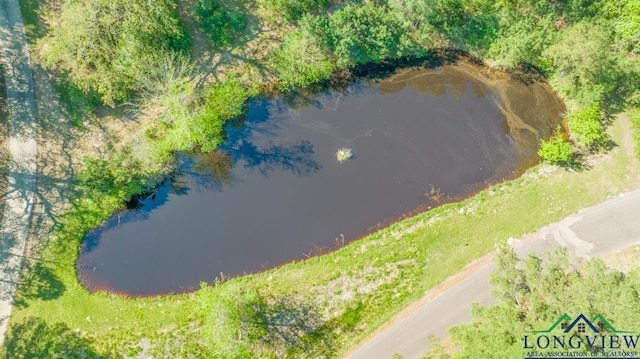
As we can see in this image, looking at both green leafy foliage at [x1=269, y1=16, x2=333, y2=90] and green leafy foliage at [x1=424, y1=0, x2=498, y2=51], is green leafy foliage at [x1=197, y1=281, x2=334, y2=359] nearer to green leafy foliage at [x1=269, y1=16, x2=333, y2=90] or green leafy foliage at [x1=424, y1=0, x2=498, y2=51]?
green leafy foliage at [x1=269, y1=16, x2=333, y2=90]

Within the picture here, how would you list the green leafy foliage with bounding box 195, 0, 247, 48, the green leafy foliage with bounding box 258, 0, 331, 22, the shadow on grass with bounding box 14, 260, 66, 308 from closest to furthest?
the shadow on grass with bounding box 14, 260, 66, 308 < the green leafy foliage with bounding box 258, 0, 331, 22 < the green leafy foliage with bounding box 195, 0, 247, 48

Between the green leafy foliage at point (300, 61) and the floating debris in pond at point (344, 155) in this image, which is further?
the green leafy foliage at point (300, 61)

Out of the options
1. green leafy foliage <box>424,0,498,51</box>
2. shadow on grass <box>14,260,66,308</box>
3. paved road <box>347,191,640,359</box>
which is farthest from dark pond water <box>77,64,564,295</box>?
paved road <box>347,191,640,359</box>

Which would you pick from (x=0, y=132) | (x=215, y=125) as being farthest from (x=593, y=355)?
(x=0, y=132)

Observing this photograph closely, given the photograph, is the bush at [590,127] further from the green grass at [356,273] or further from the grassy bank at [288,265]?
the green grass at [356,273]

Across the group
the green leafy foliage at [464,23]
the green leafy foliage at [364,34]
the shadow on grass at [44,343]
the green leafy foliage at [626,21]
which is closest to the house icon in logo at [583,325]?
the green leafy foliage at [626,21]

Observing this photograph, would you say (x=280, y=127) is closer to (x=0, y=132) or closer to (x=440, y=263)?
(x=440, y=263)
